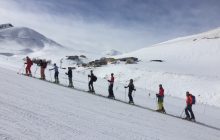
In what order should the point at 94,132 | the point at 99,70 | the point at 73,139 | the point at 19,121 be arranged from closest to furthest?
the point at 73,139 < the point at 19,121 < the point at 94,132 < the point at 99,70

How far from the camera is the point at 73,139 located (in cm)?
1044

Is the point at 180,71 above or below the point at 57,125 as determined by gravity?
below

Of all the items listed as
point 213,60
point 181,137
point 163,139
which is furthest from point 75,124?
point 213,60

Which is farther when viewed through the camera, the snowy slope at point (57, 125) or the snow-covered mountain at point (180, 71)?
the snow-covered mountain at point (180, 71)

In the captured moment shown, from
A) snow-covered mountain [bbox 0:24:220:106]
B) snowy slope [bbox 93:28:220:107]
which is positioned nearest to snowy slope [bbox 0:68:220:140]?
snow-covered mountain [bbox 0:24:220:106]

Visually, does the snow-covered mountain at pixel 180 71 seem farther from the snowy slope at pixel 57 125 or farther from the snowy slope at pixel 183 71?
the snowy slope at pixel 57 125

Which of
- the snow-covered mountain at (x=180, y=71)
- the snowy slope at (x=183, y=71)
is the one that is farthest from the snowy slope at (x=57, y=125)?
the snowy slope at (x=183, y=71)

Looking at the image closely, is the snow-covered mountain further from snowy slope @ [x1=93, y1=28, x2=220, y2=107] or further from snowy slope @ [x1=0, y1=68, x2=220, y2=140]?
snowy slope @ [x1=0, y1=68, x2=220, y2=140]

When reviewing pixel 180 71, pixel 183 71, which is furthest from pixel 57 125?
pixel 183 71

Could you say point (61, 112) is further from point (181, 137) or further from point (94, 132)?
point (181, 137)

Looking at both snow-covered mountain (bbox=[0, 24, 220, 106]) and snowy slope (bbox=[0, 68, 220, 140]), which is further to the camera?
snow-covered mountain (bbox=[0, 24, 220, 106])

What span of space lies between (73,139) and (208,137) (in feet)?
30.2

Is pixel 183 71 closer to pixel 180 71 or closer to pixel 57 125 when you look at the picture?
pixel 180 71

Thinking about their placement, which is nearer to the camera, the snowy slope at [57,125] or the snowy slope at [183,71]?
the snowy slope at [57,125]
